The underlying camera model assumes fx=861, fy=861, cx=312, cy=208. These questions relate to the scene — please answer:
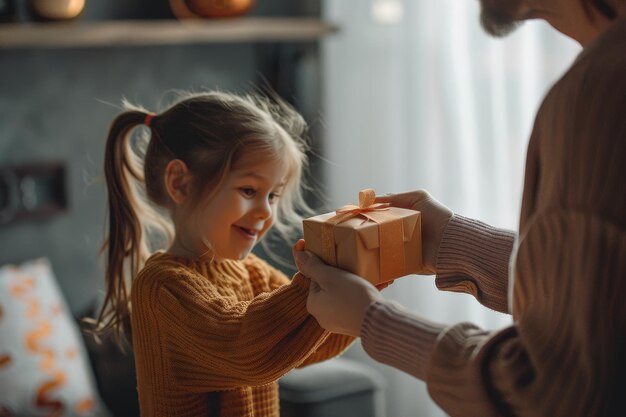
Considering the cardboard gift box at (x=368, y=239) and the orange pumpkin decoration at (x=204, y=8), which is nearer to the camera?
the cardboard gift box at (x=368, y=239)

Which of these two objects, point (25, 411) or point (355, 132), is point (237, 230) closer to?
point (25, 411)

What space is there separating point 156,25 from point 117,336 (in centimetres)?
157

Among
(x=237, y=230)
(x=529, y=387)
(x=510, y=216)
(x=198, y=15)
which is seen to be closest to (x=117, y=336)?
(x=237, y=230)

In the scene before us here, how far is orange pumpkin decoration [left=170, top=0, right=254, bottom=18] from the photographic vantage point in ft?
9.42

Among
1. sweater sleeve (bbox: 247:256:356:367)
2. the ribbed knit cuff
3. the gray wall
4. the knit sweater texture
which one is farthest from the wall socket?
the knit sweater texture

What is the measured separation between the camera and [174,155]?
1430 mm

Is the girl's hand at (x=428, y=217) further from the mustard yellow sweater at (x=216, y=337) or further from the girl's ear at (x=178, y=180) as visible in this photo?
the girl's ear at (x=178, y=180)

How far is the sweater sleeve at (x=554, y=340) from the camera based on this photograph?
896mm

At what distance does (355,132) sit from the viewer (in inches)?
125

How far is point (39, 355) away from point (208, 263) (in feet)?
4.29

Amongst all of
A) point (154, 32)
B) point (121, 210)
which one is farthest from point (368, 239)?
point (154, 32)

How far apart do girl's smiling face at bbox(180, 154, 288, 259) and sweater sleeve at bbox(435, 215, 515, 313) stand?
0.29 m

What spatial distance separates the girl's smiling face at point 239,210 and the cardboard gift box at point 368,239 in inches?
6.7

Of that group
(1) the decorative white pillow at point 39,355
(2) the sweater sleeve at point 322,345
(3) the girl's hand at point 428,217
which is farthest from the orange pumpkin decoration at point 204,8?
(3) the girl's hand at point 428,217
